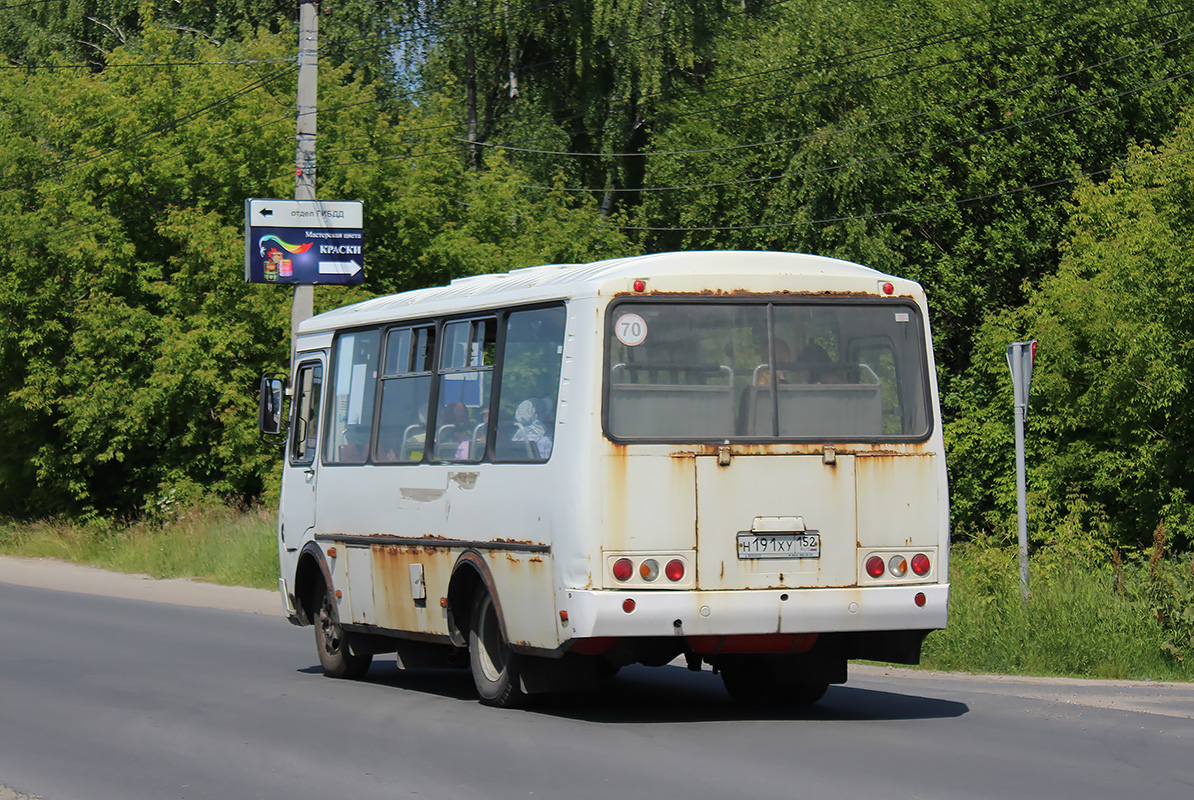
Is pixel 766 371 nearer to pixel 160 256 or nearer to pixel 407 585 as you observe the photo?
pixel 407 585

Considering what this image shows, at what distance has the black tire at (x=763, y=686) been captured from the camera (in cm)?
1165

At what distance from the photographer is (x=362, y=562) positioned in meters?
13.1

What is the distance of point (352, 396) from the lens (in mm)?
13664

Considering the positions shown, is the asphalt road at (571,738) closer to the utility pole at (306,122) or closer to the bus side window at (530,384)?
the bus side window at (530,384)

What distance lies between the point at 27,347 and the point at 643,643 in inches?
1125

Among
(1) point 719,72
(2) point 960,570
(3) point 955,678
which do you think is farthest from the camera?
(1) point 719,72

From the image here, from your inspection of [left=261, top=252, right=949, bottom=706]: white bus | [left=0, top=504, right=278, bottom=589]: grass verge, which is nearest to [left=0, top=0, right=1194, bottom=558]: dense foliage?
[left=0, top=504, right=278, bottom=589]: grass verge

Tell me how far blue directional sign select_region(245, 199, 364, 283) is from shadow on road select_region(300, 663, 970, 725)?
11.8 m

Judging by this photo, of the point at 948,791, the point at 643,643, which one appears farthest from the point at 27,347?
the point at 948,791

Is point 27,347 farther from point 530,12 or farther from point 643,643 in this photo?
point 643,643

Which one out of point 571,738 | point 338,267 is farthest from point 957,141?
point 571,738

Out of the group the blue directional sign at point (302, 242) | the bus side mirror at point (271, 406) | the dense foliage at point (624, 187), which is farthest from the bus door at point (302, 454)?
the dense foliage at point (624, 187)

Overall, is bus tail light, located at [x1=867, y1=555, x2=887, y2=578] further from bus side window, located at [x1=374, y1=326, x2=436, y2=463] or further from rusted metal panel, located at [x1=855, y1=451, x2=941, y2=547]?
bus side window, located at [x1=374, y1=326, x2=436, y2=463]

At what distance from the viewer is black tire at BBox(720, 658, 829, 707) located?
1165 centimetres
